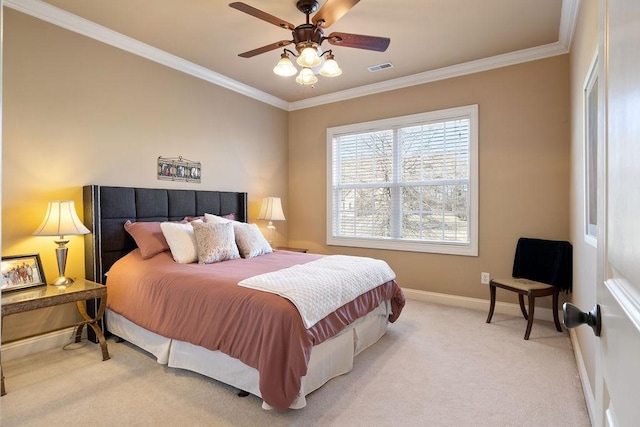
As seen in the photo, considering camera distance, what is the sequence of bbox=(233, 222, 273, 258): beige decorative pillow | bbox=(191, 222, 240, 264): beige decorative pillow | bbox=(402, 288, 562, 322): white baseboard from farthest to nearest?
bbox=(402, 288, 562, 322): white baseboard < bbox=(233, 222, 273, 258): beige decorative pillow < bbox=(191, 222, 240, 264): beige decorative pillow

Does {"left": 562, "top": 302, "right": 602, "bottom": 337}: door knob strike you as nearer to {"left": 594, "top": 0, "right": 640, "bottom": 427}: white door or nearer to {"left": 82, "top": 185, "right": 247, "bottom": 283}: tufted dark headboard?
{"left": 594, "top": 0, "right": 640, "bottom": 427}: white door

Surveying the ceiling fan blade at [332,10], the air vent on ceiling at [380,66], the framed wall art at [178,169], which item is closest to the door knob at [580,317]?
the ceiling fan blade at [332,10]

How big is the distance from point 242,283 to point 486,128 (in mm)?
3119

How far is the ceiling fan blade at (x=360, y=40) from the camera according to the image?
251 cm

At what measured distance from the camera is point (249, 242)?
11.4 ft

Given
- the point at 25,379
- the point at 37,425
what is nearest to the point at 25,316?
the point at 25,379

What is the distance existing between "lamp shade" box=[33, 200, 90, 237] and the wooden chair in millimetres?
3657

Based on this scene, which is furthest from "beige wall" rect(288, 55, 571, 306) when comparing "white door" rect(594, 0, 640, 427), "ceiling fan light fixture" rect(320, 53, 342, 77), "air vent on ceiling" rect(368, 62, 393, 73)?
"white door" rect(594, 0, 640, 427)

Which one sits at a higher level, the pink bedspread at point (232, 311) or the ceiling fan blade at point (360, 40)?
the ceiling fan blade at point (360, 40)

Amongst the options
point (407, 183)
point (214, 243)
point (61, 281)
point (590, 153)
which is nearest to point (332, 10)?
point (590, 153)

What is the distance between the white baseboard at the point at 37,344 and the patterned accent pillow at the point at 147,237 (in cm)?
90

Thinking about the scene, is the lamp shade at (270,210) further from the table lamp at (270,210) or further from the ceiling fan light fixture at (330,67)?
the ceiling fan light fixture at (330,67)

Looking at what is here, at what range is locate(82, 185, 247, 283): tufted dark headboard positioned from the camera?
9.95 feet

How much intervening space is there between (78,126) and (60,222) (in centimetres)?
92
